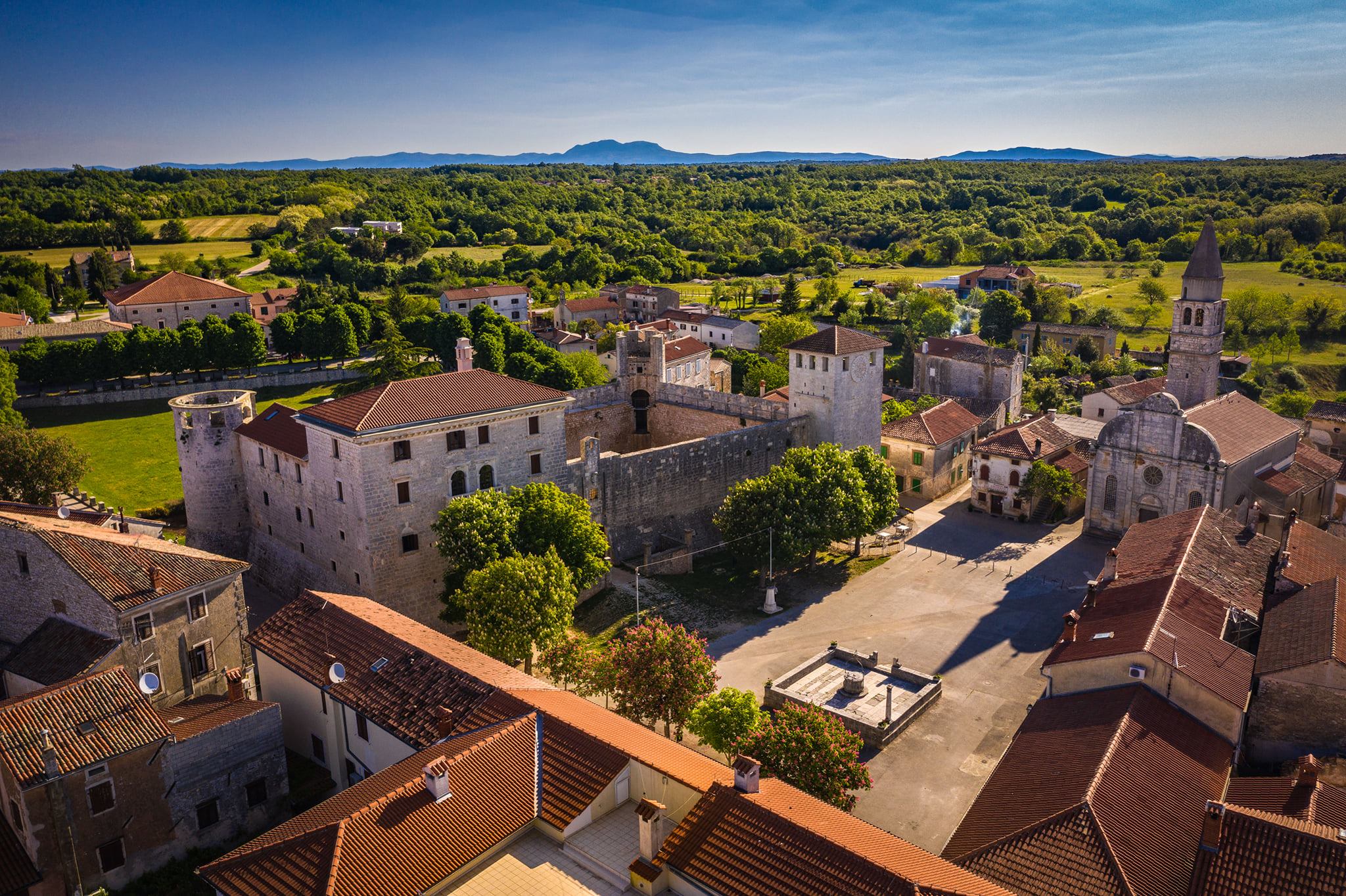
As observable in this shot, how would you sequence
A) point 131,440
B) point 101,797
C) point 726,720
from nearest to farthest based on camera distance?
1. point 101,797
2. point 726,720
3. point 131,440

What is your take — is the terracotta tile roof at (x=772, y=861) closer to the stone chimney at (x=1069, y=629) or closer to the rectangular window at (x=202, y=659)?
the stone chimney at (x=1069, y=629)

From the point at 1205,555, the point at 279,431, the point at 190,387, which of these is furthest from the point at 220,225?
the point at 1205,555

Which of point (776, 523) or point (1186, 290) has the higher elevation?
point (1186, 290)

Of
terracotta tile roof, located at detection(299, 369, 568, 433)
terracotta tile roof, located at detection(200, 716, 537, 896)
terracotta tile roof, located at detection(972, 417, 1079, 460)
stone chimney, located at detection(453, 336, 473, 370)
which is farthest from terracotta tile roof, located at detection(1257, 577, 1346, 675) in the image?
stone chimney, located at detection(453, 336, 473, 370)

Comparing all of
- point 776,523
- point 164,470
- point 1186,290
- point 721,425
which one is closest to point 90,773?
point 776,523

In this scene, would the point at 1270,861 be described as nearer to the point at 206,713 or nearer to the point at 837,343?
the point at 206,713

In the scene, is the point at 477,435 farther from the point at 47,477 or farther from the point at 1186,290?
the point at 1186,290

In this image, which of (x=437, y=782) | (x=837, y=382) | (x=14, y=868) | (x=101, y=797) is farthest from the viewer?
(x=837, y=382)
